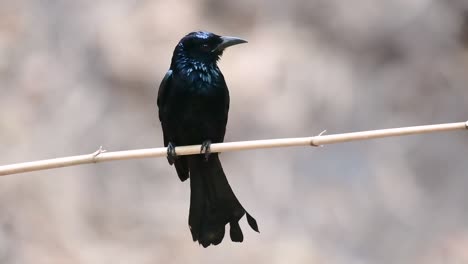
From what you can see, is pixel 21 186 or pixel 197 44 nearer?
pixel 197 44

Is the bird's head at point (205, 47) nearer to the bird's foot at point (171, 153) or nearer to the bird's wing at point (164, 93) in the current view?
the bird's wing at point (164, 93)

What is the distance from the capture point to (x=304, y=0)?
3023mm

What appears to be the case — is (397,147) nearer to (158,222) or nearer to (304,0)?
(304,0)

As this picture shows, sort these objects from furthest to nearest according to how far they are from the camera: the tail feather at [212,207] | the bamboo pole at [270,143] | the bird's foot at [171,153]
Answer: the tail feather at [212,207]
the bird's foot at [171,153]
the bamboo pole at [270,143]

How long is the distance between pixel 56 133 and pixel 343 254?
130cm

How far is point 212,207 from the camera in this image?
78.6 inches

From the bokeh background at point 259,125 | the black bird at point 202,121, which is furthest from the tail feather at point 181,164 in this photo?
the bokeh background at point 259,125

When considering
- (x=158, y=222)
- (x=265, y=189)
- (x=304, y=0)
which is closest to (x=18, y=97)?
(x=158, y=222)

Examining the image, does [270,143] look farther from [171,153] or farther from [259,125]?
[259,125]

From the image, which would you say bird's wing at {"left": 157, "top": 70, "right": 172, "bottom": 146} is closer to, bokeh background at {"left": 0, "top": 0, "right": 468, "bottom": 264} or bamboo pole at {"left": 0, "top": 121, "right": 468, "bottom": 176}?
bamboo pole at {"left": 0, "top": 121, "right": 468, "bottom": 176}

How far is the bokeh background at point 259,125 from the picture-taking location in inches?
109

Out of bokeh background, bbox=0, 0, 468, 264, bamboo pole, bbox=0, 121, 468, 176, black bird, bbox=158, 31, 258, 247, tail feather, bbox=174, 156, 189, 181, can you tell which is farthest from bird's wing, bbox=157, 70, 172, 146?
bokeh background, bbox=0, 0, 468, 264

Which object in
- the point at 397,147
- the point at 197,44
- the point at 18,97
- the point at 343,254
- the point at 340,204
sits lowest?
the point at 343,254

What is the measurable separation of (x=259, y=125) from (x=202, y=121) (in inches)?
37.2
